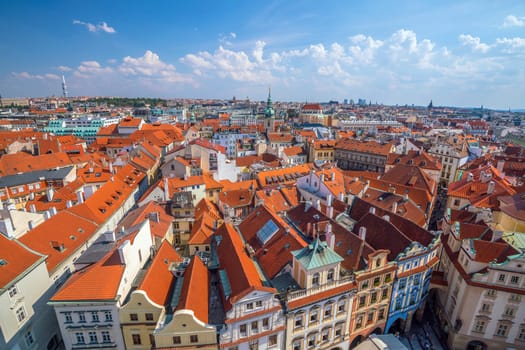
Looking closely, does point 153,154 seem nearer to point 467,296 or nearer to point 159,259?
point 159,259

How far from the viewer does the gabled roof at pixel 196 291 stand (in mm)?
25828

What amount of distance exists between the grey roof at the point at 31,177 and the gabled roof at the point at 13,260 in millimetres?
41037

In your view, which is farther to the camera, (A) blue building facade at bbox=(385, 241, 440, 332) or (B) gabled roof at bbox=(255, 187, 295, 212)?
(B) gabled roof at bbox=(255, 187, 295, 212)

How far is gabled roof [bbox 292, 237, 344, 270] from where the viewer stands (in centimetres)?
2759

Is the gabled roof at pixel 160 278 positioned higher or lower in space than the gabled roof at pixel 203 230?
higher

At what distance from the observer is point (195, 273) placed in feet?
95.8

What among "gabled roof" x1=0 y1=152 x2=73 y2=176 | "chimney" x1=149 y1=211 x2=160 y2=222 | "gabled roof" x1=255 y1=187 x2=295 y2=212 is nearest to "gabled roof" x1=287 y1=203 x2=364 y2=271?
"gabled roof" x1=255 y1=187 x2=295 y2=212

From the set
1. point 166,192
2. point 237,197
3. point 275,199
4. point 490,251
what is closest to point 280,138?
point 237,197

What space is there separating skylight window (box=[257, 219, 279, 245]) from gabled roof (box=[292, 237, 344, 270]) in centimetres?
726

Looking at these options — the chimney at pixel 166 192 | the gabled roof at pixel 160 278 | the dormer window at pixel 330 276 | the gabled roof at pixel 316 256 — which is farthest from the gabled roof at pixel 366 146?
the gabled roof at pixel 160 278

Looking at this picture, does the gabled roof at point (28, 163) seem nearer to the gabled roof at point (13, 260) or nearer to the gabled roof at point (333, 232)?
the gabled roof at point (13, 260)

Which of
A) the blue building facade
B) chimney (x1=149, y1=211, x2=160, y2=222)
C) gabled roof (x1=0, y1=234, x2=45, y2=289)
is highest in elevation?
gabled roof (x1=0, y1=234, x2=45, y2=289)

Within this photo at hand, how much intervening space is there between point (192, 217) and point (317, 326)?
2868cm

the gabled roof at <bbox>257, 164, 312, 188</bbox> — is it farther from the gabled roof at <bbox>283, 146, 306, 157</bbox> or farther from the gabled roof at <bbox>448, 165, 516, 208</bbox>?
the gabled roof at <bbox>448, 165, 516, 208</bbox>
